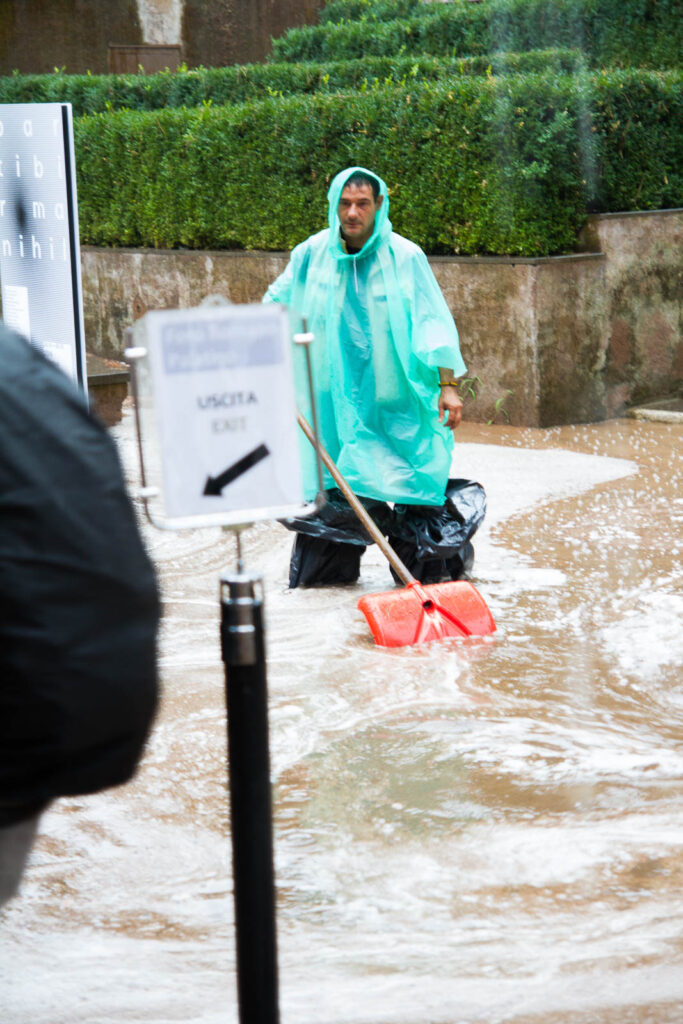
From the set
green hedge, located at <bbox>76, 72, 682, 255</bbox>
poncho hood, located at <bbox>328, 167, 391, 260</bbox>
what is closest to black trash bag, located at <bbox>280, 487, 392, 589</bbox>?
poncho hood, located at <bbox>328, 167, 391, 260</bbox>

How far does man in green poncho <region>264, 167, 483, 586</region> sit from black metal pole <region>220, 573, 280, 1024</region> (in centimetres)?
335

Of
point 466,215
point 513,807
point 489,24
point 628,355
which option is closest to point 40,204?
point 513,807

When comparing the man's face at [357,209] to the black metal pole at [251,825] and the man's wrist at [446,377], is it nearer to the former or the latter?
the man's wrist at [446,377]

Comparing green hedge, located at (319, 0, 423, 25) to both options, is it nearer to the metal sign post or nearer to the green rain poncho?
the green rain poncho

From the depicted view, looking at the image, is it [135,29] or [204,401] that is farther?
[135,29]

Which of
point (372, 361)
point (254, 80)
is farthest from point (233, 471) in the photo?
point (254, 80)

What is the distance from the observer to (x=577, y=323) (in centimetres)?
905

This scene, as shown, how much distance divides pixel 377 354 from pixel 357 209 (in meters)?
0.56

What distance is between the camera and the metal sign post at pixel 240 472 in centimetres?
194

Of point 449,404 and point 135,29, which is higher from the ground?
point 135,29

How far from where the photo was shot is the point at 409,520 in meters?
5.68

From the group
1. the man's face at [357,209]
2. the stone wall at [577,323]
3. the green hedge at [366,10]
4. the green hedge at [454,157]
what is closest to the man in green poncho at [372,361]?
the man's face at [357,209]

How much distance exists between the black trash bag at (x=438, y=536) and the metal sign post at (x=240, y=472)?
354cm

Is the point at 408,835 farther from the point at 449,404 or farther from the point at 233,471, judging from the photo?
the point at 449,404
